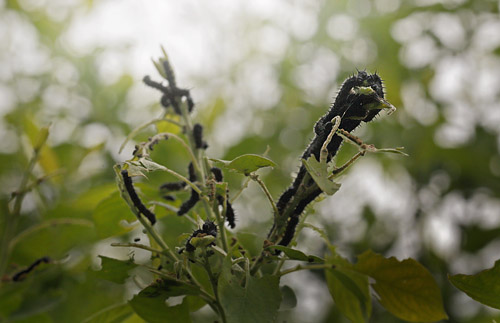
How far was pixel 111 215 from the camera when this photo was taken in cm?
128

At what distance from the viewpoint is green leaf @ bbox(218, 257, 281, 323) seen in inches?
31.4

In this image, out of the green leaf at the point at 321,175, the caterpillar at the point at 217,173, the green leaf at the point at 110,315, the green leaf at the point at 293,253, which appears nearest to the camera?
the green leaf at the point at 321,175

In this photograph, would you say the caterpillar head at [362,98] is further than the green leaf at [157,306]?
No

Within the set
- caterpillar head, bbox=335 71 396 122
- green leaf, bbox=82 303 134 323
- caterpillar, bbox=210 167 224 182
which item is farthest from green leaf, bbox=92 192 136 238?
caterpillar head, bbox=335 71 396 122

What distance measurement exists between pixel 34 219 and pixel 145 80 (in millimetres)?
1543

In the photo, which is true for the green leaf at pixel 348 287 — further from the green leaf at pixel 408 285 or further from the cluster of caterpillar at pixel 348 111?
the cluster of caterpillar at pixel 348 111

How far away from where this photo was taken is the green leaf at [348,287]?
1077 millimetres

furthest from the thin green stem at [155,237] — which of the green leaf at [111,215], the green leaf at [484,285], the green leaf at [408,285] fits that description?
the green leaf at [484,285]

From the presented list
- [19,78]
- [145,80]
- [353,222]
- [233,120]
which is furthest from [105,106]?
[145,80]

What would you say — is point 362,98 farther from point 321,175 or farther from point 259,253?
point 259,253

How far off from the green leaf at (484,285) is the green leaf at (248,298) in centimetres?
34

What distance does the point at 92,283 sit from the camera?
84.9 inches

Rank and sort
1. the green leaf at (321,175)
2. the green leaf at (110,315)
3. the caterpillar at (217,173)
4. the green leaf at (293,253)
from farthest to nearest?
the green leaf at (110,315) < the caterpillar at (217,173) < the green leaf at (293,253) < the green leaf at (321,175)

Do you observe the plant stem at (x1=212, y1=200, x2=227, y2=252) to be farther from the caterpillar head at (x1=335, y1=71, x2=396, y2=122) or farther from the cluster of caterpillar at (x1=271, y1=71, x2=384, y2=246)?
the caterpillar head at (x1=335, y1=71, x2=396, y2=122)
